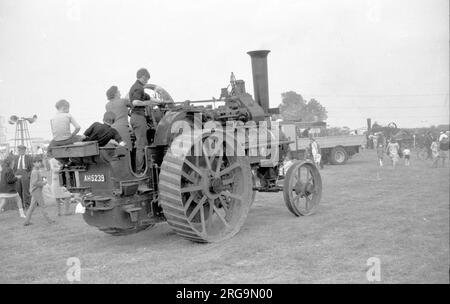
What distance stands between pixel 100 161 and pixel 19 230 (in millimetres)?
3758

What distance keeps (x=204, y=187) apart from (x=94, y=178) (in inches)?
57.9

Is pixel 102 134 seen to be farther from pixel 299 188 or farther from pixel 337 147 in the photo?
pixel 337 147

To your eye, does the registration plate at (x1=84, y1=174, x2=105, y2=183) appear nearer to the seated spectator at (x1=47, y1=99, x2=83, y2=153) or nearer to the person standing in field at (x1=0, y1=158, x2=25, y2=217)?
the seated spectator at (x1=47, y1=99, x2=83, y2=153)

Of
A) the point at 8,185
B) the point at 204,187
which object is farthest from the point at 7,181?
the point at 204,187

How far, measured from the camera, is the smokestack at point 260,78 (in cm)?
783

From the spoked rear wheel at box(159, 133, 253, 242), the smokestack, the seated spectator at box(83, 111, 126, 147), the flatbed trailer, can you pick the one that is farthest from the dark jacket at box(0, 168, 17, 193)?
the flatbed trailer

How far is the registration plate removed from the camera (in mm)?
5839

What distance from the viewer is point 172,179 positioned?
5543mm

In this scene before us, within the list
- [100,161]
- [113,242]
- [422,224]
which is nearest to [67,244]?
[113,242]

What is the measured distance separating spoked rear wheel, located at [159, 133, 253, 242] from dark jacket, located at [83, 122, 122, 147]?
82 centimetres

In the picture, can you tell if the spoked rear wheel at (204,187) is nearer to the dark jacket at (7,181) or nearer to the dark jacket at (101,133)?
the dark jacket at (101,133)

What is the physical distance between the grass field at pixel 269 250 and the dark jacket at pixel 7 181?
→ 5.53 ft
